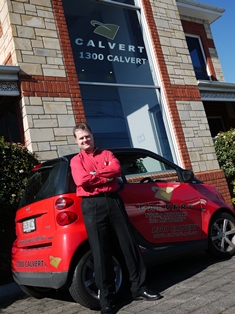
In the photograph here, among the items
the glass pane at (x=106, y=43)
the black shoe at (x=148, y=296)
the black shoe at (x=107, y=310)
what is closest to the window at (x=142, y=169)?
the black shoe at (x=148, y=296)

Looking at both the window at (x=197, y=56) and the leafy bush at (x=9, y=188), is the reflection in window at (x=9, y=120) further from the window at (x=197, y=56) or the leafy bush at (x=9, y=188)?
the window at (x=197, y=56)

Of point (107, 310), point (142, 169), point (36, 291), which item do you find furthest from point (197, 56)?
point (107, 310)

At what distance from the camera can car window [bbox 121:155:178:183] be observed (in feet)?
16.8

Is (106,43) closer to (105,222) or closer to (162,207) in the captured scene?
(162,207)

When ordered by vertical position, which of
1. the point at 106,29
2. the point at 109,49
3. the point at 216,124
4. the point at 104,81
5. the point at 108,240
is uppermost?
the point at 106,29

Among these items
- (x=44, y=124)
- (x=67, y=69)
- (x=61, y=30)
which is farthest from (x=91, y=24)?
(x=44, y=124)

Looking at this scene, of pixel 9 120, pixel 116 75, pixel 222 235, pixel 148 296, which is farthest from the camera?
pixel 116 75

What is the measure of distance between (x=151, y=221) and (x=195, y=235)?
0.82 metres

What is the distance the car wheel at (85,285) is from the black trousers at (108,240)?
169mm

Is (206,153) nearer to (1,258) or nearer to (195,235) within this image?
(195,235)

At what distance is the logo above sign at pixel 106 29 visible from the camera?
30.8 feet

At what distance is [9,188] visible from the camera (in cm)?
615

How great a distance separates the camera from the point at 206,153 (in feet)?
32.2

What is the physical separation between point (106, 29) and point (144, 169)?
4597mm
